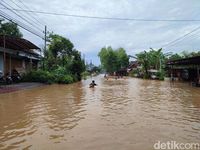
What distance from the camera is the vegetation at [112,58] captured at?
103 meters

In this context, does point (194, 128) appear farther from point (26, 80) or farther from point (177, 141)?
point (26, 80)

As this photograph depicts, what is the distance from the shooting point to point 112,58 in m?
103

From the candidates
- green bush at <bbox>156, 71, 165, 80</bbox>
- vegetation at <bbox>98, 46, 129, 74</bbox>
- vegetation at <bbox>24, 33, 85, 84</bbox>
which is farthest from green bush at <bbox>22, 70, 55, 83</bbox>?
vegetation at <bbox>98, 46, 129, 74</bbox>

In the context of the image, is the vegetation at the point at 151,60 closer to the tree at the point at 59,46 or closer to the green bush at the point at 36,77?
the tree at the point at 59,46

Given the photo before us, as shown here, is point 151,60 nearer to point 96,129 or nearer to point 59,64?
point 59,64

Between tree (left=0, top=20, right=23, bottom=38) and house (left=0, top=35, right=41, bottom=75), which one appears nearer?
house (left=0, top=35, right=41, bottom=75)

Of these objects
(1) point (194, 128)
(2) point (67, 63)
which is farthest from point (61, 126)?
(2) point (67, 63)

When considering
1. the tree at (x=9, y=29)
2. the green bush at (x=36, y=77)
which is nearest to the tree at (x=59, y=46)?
the tree at (x=9, y=29)

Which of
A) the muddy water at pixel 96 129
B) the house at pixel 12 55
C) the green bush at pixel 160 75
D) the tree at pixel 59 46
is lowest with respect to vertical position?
the muddy water at pixel 96 129

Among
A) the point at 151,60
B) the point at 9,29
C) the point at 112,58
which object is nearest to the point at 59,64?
the point at 9,29

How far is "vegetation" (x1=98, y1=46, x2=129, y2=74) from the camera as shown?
10300 centimetres

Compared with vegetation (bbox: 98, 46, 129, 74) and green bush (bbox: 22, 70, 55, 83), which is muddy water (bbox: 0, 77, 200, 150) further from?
vegetation (bbox: 98, 46, 129, 74)

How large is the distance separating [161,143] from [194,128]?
99.0 inches

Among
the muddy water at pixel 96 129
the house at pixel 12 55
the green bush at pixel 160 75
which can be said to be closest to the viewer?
the muddy water at pixel 96 129
